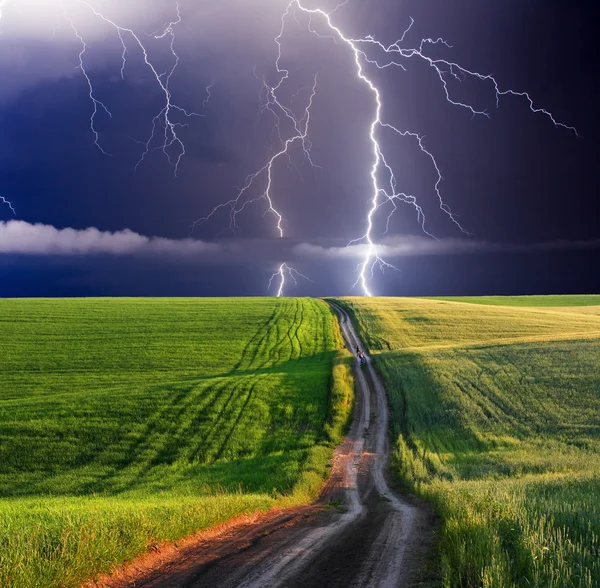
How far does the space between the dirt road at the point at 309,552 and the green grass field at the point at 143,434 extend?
0.63 meters

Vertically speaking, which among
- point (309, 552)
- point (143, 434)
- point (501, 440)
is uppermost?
point (309, 552)

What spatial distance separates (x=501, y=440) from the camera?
21031mm

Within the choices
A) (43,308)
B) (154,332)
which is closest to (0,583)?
(154,332)

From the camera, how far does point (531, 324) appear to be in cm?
5422

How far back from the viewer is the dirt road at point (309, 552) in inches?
259

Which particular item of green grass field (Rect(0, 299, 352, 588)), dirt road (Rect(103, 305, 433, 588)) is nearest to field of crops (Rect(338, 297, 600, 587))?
dirt road (Rect(103, 305, 433, 588))

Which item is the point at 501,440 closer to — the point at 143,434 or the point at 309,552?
the point at 309,552

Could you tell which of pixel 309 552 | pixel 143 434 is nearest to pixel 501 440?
pixel 309 552

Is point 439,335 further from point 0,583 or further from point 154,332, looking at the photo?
point 0,583

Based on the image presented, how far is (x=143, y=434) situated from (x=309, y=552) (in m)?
16.8

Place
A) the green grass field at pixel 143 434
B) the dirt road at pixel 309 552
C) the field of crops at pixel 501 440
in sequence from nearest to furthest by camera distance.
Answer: the field of crops at pixel 501 440, the dirt road at pixel 309 552, the green grass field at pixel 143 434

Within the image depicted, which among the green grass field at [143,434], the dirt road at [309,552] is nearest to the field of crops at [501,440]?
the dirt road at [309,552]

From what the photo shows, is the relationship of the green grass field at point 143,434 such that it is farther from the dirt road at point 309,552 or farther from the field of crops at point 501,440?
the field of crops at point 501,440

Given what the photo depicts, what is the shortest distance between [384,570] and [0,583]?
5.04 m
